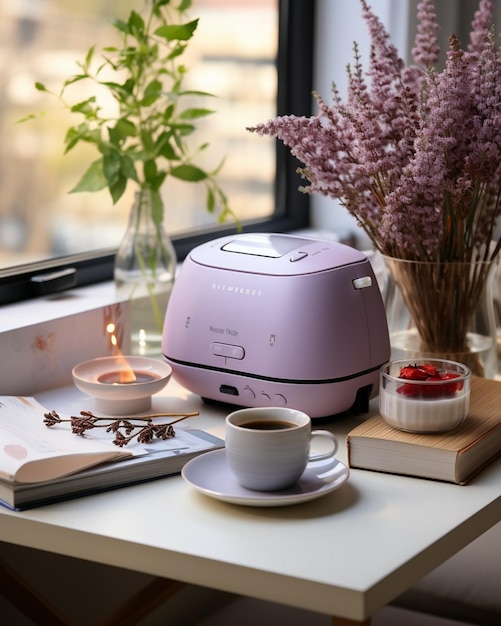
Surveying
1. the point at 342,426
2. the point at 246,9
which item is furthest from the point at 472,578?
the point at 246,9

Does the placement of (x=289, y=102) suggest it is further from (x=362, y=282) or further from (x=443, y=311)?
(x=362, y=282)

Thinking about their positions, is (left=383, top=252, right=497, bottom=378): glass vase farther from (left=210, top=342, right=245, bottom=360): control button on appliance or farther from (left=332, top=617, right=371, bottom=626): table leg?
(left=332, top=617, right=371, bottom=626): table leg

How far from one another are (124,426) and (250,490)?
0.22 m

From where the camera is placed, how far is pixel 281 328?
1397 millimetres

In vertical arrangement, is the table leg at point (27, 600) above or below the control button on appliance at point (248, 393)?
below

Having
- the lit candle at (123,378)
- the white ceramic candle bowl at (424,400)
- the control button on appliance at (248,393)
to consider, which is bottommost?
the control button on appliance at (248,393)

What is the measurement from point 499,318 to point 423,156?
0.89 m

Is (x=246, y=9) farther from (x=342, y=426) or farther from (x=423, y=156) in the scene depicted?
(x=342, y=426)

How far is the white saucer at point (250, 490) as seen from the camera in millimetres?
1141

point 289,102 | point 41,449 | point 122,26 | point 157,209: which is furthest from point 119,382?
point 289,102

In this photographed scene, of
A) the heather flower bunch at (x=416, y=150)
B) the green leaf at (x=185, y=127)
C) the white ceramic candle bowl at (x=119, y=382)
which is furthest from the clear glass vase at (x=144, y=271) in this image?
the heather flower bunch at (x=416, y=150)

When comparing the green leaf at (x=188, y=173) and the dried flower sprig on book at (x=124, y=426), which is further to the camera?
the green leaf at (x=188, y=173)

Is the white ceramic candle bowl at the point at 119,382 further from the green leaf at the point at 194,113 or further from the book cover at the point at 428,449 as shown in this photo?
the green leaf at the point at 194,113

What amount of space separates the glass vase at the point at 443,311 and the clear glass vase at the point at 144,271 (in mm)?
375
